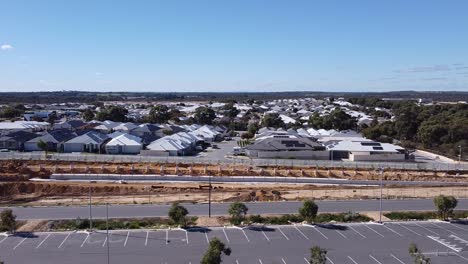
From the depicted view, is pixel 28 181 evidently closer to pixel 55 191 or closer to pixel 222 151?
pixel 55 191

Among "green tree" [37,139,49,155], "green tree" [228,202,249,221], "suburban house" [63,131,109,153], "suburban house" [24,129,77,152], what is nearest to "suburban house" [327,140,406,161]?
"suburban house" [63,131,109,153]

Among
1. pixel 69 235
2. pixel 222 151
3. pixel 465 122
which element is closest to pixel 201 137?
pixel 222 151

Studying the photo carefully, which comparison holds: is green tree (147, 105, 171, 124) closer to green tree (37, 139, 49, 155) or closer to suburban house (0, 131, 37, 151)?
suburban house (0, 131, 37, 151)

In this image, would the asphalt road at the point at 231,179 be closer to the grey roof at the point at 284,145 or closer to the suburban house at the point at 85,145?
the grey roof at the point at 284,145

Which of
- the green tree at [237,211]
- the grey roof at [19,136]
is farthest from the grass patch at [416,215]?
the grey roof at [19,136]

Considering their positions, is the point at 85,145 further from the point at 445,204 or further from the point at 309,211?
the point at 445,204

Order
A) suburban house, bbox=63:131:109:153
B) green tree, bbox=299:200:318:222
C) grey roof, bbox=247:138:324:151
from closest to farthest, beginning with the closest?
green tree, bbox=299:200:318:222
grey roof, bbox=247:138:324:151
suburban house, bbox=63:131:109:153
